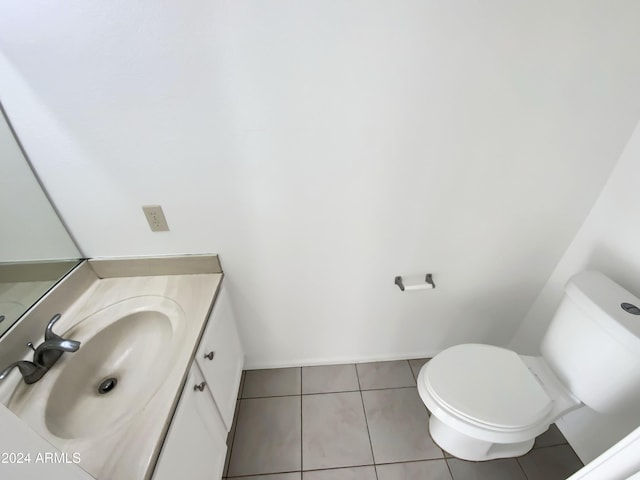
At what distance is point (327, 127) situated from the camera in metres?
0.94

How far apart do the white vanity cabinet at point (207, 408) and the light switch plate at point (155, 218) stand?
1.16 feet

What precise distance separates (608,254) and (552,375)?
544mm

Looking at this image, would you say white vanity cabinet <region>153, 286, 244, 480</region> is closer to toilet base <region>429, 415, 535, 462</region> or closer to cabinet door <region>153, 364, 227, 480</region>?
cabinet door <region>153, 364, 227, 480</region>

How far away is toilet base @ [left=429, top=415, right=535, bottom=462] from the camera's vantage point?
1.21m

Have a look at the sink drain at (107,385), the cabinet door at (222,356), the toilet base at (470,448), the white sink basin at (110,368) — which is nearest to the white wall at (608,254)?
the toilet base at (470,448)

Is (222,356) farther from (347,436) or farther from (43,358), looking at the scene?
(347,436)

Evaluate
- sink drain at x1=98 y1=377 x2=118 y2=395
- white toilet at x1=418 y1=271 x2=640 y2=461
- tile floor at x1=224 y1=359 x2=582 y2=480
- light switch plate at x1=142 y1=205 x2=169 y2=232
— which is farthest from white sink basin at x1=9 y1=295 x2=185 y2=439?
white toilet at x1=418 y1=271 x2=640 y2=461

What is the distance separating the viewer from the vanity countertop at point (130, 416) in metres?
0.66

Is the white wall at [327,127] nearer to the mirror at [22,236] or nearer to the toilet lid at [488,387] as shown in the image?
the mirror at [22,236]

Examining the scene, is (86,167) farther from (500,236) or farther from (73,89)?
(500,236)

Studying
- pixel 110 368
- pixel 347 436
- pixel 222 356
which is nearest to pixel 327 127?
pixel 222 356

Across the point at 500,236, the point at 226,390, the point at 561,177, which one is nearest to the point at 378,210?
the point at 500,236

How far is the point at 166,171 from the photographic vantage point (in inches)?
39.0

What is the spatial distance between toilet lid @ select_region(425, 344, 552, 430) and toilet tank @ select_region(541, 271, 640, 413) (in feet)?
0.47
